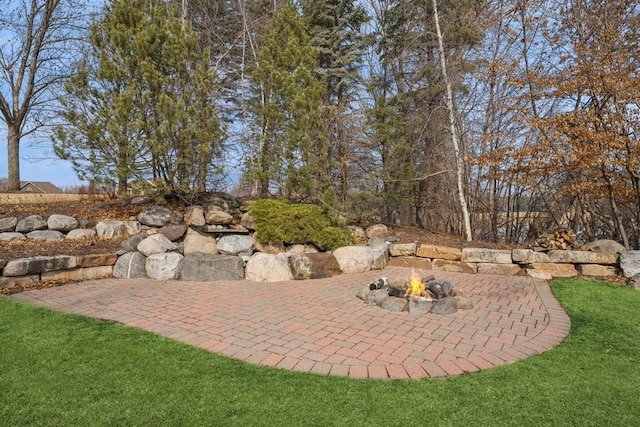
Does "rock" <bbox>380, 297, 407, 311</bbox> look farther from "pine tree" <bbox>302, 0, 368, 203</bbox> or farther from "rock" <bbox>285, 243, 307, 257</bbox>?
"pine tree" <bbox>302, 0, 368, 203</bbox>

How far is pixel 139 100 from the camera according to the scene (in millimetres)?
6488

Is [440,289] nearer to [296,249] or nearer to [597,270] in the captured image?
[296,249]

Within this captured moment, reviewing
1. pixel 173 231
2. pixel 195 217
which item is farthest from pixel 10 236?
pixel 195 217

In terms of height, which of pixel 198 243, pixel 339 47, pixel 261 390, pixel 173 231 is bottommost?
pixel 261 390

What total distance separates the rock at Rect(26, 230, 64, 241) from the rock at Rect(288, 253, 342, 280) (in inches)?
159

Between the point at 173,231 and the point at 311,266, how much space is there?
2669 millimetres

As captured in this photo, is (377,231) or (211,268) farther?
(377,231)

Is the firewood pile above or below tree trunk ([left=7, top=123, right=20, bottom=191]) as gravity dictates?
below

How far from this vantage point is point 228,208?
7.54 m

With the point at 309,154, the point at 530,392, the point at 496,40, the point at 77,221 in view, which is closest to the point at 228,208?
the point at 309,154

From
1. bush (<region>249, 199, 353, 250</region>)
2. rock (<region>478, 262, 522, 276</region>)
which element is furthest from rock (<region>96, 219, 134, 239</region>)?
rock (<region>478, 262, 522, 276</region>)

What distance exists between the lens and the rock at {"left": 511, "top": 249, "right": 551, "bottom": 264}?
6.28m

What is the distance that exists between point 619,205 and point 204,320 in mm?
8692

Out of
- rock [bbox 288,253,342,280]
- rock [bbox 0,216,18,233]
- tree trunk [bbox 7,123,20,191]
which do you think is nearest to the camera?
rock [bbox 288,253,342,280]
